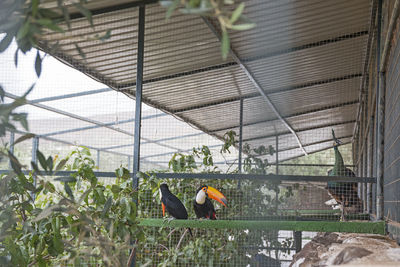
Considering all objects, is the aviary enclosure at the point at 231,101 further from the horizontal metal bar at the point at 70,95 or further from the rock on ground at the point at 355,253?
the rock on ground at the point at 355,253

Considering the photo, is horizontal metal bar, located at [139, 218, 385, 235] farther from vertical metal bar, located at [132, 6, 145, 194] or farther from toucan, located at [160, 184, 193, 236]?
vertical metal bar, located at [132, 6, 145, 194]

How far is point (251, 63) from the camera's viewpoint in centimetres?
502

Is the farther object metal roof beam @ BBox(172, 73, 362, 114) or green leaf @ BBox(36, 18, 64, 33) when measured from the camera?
metal roof beam @ BBox(172, 73, 362, 114)

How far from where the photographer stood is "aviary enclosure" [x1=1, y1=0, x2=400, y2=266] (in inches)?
143

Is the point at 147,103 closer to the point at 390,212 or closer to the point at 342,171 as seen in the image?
the point at 342,171

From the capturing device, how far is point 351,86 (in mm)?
5809

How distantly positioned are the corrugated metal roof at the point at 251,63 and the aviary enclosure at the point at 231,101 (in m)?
0.02

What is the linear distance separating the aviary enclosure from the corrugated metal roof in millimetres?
15

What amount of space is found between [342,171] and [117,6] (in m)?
2.53

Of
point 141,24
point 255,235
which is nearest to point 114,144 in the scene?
point 255,235

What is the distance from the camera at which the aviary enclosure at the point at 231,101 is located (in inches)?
143

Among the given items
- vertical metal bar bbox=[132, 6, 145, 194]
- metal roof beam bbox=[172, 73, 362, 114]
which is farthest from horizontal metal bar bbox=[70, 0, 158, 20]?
metal roof beam bbox=[172, 73, 362, 114]

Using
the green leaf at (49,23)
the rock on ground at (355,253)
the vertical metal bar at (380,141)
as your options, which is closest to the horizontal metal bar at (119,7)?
the vertical metal bar at (380,141)

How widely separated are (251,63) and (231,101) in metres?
0.63
